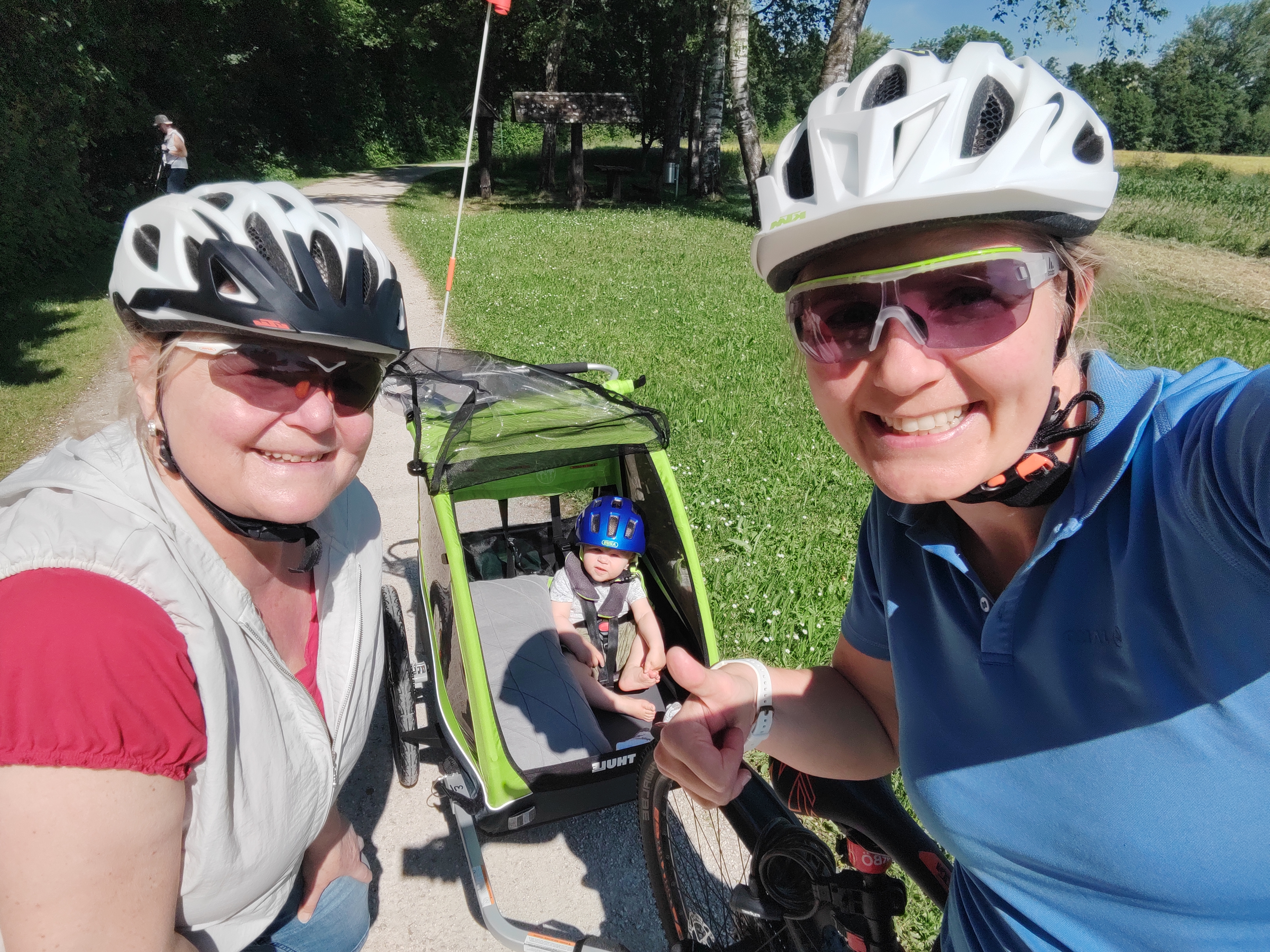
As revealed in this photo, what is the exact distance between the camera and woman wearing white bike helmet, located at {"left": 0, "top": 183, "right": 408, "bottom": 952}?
1.11m

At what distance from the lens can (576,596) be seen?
148 inches

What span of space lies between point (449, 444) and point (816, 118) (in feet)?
6.69

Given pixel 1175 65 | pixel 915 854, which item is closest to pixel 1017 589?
pixel 915 854

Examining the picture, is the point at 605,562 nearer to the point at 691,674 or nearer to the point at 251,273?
the point at 691,674

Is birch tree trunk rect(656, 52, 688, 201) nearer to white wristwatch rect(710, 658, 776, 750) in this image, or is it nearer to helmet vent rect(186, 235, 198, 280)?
helmet vent rect(186, 235, 198, 280)

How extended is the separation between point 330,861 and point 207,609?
0.99 meters

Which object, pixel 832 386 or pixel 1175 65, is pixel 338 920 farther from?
pixel 1175 65

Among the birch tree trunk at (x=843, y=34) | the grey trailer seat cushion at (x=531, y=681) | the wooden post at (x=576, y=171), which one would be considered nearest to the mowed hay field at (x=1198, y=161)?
the birch tree trunk at (x=843, y=34)

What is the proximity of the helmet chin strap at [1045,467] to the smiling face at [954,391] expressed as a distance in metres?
0.02

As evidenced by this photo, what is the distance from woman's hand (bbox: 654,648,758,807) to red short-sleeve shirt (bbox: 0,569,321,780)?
85 centimetres

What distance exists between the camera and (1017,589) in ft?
3.56

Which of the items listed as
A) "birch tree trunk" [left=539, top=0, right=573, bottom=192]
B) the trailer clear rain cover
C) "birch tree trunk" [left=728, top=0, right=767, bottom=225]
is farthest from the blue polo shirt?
"birch tree trunk" [left=539, top=0, right=573, bottom=192]

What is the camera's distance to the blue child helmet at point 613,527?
358cm

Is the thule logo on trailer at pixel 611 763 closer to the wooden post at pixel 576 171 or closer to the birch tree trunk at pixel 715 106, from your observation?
the birch tree trunk at pixel 715 106
